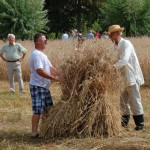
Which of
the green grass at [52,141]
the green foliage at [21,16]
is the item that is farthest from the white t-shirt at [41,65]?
the green foliage at [21,16]

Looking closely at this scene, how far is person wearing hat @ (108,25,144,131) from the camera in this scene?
6918 mm

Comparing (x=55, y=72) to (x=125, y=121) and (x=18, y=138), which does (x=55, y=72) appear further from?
(x=125, y=121)

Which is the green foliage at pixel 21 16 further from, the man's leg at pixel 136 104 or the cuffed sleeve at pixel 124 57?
the cuffed sleeve at pixel 124 57

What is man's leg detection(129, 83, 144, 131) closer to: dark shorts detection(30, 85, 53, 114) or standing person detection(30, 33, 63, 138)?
standing person detection(30, 33, 63, 138)

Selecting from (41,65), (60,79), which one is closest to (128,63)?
(60,79)

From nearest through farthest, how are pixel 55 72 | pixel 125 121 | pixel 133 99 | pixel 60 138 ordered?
pixel 60 138
pixel 55 72
pixel 133 99
pixel 125 121

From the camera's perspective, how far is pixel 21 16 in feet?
96.0

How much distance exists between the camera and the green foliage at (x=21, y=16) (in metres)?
29.2

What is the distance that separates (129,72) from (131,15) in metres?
26.1

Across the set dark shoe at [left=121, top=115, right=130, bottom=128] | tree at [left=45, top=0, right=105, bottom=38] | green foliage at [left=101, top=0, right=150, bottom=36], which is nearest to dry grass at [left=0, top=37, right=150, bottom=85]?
dark shoe at [left=121, top=115, right=130, bottom=128]

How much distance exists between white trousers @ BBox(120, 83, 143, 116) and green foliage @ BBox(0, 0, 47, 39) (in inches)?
881

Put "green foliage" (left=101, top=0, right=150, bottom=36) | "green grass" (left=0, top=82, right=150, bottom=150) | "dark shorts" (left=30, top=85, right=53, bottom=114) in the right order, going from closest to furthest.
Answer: "green grass" (left=0, top=82, right=150, bottom=150) → "dark shorts" (left=30, top=85, right=53, bottom=114) → "green foliage" (left=101, top=0, right=150, bottom=36)

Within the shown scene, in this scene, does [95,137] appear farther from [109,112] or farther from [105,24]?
[105,24]

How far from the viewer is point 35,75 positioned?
22.1ft
